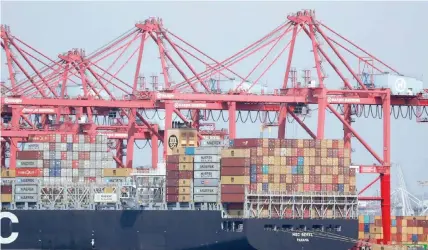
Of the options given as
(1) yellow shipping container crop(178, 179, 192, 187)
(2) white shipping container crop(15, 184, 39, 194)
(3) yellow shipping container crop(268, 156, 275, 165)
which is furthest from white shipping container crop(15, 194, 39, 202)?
(3) yellow shipping container crop(268, 156, 275, 165)

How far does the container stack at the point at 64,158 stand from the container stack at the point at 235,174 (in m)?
8.90

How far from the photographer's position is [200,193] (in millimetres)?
81188

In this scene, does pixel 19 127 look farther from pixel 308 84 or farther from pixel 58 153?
pixel 308 84

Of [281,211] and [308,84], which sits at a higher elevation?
[308,84]

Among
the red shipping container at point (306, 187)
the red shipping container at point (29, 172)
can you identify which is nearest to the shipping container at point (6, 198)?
the red shipping container at point (29, 172)

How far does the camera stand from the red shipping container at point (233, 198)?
79.8 meters

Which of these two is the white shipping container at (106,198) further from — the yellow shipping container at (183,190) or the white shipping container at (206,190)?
the white shipping container at (206,190)

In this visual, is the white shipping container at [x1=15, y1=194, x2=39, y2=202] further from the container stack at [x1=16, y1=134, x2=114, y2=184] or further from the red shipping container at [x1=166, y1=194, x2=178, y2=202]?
the red shipping container at [x1=166, y1=194, x2=178, y2=202]

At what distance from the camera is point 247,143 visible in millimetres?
80812

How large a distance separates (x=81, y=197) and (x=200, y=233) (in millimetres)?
7588

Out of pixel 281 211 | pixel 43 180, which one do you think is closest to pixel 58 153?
pixel 43 180

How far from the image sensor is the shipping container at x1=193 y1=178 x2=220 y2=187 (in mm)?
80875

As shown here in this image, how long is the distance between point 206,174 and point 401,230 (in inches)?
532

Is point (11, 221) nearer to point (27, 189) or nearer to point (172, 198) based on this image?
point (27, 189)
